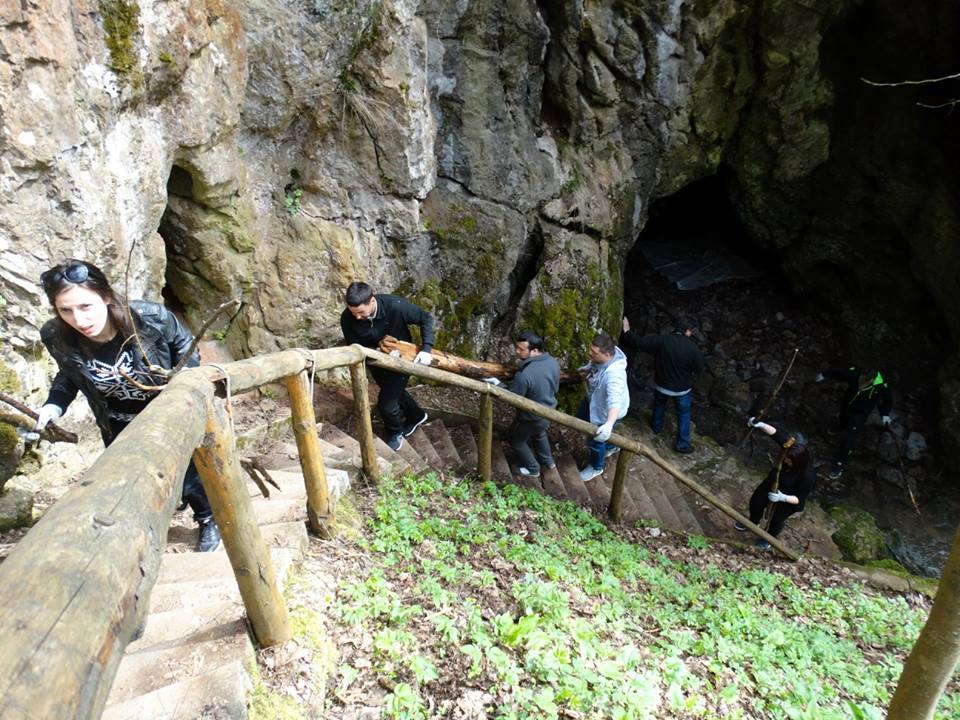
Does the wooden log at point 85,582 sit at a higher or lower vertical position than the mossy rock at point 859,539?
higher

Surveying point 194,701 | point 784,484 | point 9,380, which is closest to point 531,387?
point 784,484

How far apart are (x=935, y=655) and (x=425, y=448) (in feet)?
14.4

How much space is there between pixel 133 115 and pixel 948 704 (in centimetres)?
765

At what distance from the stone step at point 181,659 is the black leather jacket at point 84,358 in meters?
1.33

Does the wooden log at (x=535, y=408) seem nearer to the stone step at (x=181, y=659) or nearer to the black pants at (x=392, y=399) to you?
the black pants at (x=392, y=399)

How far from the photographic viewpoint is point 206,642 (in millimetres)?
2188

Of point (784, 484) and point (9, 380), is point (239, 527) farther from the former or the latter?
point (784, 484)

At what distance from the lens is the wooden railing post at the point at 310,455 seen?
118 inches

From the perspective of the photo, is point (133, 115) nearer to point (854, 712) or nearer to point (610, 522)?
point (610, 522)

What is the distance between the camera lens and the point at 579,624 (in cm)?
319

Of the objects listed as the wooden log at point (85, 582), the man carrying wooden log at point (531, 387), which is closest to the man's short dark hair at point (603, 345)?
the man carrying wooden log at point (531, 387)

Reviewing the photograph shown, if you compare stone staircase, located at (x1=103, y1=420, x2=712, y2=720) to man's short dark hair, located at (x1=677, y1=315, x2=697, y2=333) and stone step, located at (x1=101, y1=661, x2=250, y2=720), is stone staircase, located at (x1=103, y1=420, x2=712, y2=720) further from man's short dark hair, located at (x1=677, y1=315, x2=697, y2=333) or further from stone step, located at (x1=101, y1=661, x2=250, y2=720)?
man's short dark hair, located at (x1=677, y1=315, x2=697, y2=333)

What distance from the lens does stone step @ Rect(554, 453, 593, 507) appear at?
20.3ft

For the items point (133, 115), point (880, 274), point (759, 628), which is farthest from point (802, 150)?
point (133, 115)
